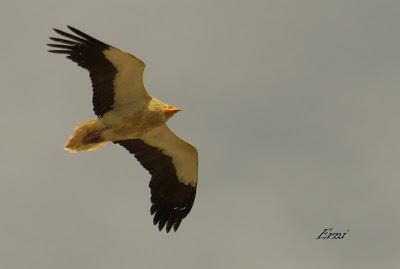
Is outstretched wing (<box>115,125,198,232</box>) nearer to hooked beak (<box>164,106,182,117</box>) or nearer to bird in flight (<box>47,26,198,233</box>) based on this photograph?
bird in flight (<box>47,26,198,233</box>)

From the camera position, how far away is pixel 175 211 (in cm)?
2705

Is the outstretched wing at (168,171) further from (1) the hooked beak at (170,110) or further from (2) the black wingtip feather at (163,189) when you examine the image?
(1) the hooked beak at (170,110)

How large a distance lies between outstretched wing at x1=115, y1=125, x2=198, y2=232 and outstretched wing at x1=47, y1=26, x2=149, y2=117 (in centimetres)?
152

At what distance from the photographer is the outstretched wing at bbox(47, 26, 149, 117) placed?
981 inches

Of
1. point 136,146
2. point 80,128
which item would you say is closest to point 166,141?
point 136,146

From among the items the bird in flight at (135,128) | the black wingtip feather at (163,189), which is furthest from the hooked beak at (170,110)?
the black wingtip feather at (163,189)

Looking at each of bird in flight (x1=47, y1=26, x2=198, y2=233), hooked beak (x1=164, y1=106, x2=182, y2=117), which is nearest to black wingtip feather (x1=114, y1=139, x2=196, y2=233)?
bird in flight (x1=47, y1=26, x2=198, y2=233)

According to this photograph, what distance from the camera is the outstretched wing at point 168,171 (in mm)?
26969

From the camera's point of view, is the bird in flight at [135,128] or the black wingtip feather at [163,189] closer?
the bird in flight at [135,128]

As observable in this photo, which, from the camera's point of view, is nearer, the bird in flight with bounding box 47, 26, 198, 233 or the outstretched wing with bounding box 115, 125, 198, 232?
the bird in flight with bounding box 47, 26, 198, 233

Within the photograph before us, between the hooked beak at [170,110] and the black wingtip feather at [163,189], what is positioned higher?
the hooked beak at [170,110]

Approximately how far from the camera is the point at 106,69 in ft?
83.4

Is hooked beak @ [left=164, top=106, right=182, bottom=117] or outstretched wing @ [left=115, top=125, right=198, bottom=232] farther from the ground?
hooked beak @ [left=164, top=106, right=182, bottom=117]

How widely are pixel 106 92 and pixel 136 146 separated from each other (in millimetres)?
2015
